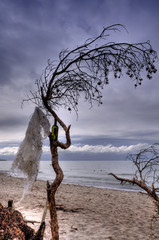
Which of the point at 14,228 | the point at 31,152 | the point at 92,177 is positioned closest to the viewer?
the point at 14,228

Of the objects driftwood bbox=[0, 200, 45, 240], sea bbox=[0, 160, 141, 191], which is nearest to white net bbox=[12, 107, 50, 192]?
sea bbox=[0, 160, 141, 191]

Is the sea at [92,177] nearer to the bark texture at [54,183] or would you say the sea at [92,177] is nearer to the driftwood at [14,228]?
the bark texture at [54,183]

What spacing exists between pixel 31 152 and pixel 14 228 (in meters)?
1.21

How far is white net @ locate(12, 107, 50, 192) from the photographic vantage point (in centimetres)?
357

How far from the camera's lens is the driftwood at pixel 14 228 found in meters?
2.63

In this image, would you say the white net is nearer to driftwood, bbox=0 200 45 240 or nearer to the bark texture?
the bark texture

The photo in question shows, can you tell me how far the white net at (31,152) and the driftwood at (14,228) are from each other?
0.60 meters

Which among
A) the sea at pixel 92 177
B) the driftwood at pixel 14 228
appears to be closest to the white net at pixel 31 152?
the sea at pixel 92 177

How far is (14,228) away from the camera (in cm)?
277

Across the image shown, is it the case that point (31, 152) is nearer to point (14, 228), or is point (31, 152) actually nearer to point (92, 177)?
point (14, 228)

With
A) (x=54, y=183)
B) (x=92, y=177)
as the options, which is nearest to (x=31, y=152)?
(x=54, y=183)

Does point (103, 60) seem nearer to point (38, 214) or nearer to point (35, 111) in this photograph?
point (35, 111)

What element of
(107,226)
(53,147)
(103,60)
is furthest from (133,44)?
(107,226)

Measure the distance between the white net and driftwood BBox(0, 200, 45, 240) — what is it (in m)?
0.60
